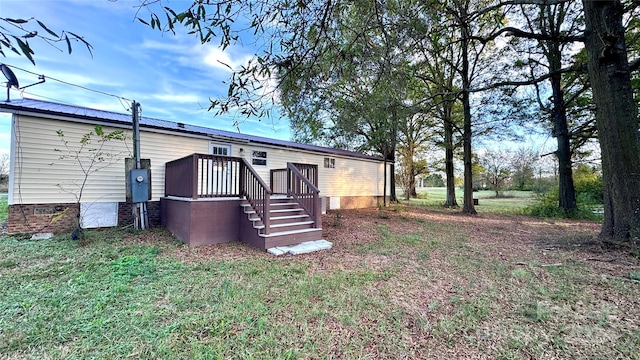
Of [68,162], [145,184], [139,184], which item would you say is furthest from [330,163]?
[68,162]

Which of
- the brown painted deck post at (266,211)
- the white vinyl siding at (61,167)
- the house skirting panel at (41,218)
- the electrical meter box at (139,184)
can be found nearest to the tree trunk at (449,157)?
the brown painted deck post at (266,211)

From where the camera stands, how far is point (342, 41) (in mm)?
Result: 3510

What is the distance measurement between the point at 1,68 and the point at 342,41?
3.22 meters

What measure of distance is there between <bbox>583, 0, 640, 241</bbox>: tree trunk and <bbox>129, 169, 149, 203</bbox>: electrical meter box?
10.1m

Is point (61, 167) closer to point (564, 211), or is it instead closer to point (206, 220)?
point (206, 220)

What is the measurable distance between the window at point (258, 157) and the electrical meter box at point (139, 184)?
3795 millimetres

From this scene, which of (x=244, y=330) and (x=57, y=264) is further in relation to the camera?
(x=57, y=264)

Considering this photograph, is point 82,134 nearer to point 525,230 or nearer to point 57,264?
point 57,264

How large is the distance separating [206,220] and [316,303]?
3558 millimetres

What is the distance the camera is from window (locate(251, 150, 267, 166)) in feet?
32.5

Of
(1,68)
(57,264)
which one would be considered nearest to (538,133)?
(1,68)

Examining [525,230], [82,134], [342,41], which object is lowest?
[525,230]

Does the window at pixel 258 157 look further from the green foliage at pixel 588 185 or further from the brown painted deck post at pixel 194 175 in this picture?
the green foliage at pixel 588 185

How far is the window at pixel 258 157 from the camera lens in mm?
9898
